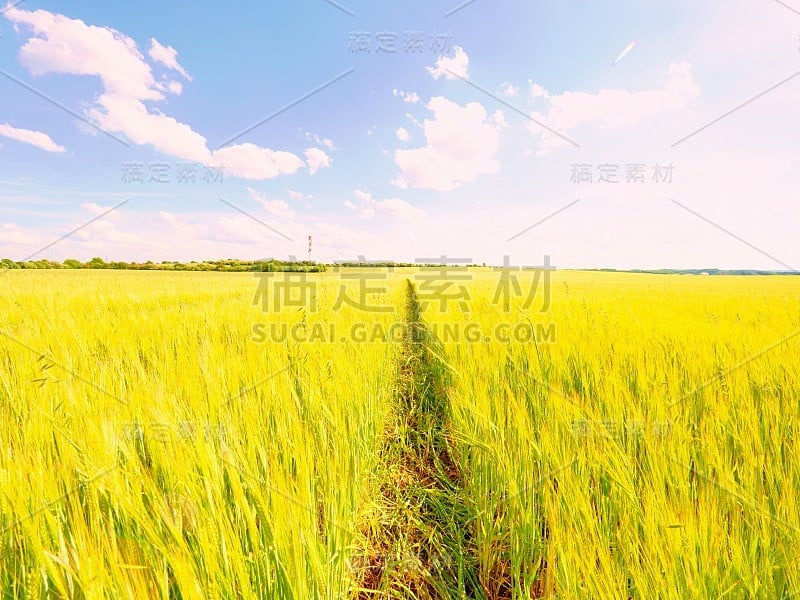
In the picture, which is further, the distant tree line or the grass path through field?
the distant tree line

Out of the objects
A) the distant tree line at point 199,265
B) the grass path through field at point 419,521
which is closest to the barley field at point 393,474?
the grass path through field at point 419,521

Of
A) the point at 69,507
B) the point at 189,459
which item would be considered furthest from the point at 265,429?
the point at 69,507

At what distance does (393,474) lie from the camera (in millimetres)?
1601

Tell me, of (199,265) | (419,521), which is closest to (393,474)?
(419,521)

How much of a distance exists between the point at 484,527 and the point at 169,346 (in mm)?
2399

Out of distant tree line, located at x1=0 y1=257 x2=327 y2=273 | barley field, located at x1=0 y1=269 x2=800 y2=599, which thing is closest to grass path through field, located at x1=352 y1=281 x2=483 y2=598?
barley field, located at x1=0 y1=269 x2=800 y2=599

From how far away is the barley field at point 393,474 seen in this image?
737 mm

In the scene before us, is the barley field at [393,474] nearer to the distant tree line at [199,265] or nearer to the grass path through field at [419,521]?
the grass path through field at [419,521]

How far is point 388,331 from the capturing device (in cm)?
375

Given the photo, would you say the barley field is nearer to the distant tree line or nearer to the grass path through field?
the grass path through field

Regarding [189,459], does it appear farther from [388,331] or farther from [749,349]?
[749,349]

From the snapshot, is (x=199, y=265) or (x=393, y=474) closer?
(x=393, y=474)

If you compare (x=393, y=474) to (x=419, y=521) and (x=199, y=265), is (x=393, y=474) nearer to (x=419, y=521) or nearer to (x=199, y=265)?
(x=419, y=521)

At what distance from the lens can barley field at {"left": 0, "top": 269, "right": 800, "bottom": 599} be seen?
0.74 metres
